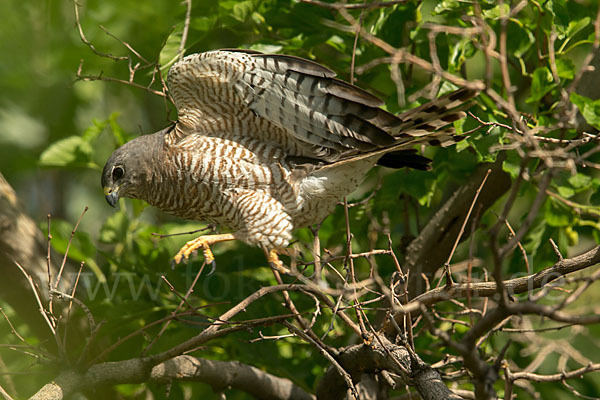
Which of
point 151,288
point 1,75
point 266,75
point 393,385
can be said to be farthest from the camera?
point 1,75

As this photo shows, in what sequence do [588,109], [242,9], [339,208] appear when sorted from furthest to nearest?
[339,208]
[242,9]
[588,109]

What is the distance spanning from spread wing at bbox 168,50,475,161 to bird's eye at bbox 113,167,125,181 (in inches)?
21.8

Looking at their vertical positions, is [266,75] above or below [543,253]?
above

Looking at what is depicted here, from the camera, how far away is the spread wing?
3123mm

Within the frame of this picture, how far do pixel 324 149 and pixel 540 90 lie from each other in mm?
1145

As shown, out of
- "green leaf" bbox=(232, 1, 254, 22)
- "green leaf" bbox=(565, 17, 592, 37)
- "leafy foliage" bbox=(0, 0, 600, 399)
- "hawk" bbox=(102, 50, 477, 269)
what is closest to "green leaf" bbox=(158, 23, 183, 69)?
"leafy foliage" bbox=(0, 0, 600, 399)

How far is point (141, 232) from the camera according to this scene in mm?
4070

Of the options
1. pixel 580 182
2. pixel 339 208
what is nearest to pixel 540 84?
pixel 580 182

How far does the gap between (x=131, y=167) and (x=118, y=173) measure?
3.6 inches

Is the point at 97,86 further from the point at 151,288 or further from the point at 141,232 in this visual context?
the point at 151,288

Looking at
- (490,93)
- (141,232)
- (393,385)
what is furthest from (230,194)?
(490,93)

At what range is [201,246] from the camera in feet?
12.0

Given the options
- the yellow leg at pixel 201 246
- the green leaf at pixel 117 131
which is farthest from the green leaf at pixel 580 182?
the green leaf at pixel 117 131

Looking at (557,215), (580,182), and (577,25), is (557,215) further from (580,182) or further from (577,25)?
A: (577,25)
